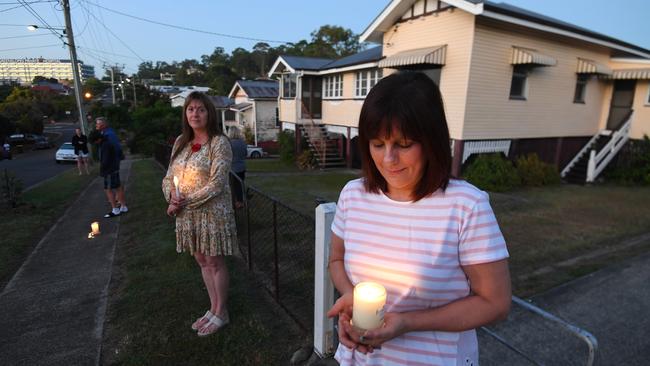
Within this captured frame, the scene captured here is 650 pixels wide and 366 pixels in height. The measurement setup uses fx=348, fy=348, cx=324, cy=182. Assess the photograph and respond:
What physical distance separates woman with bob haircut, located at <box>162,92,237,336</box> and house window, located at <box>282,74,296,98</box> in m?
16.7

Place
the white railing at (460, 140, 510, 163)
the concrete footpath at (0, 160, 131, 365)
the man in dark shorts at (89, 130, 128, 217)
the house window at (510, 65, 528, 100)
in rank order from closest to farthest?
the concrete footpath at (0, 160, 131, 365) < the man in dark shorts at (89, 130, 128, 217) < the white railing at (460, 140, 510, 163) < the house window at (510, 65, 528, 100)

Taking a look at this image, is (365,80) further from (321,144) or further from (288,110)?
(288,110)

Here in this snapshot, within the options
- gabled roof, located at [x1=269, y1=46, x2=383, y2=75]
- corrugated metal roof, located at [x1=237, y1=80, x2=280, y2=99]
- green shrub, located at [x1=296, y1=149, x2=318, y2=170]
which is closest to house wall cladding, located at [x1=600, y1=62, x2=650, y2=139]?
gabled roof, located at [x1=269, y1=46, x2=383, y2=75]

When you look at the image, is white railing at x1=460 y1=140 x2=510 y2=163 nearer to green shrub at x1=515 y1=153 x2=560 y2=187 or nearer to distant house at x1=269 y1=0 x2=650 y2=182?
distant house at x1=269 y1=0 x2=650 y2=182

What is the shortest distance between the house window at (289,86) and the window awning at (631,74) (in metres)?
13.9

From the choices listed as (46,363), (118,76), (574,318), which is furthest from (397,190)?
(118,76)

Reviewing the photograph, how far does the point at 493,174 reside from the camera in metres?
11.0

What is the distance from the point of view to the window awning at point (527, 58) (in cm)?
1034

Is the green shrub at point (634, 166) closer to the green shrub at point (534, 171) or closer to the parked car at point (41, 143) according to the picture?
the green shrub at point (534, 171)

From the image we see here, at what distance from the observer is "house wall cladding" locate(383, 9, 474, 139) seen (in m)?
10.1

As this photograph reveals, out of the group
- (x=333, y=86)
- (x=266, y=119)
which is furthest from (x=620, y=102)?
(x=266, y=119)

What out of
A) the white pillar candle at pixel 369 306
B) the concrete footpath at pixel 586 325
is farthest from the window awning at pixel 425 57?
the white pillar candle at pixel 369 306

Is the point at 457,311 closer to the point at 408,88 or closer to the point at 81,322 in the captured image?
the point at 408,88

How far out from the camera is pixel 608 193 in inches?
423
